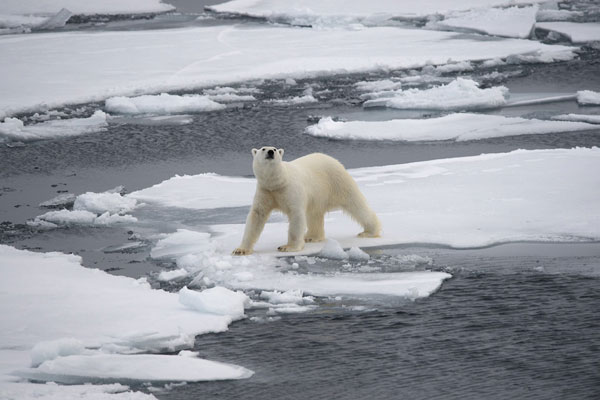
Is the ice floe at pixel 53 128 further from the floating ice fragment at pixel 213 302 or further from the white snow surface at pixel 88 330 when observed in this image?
A: the floating ice fragment at pixel 213 302

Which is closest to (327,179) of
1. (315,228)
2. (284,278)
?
(315,228)

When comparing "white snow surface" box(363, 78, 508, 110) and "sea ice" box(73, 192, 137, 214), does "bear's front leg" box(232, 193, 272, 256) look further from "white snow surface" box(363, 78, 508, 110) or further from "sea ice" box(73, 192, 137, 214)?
"white snow surface" box(363, 78, 508, 110)

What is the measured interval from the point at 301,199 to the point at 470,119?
654cm

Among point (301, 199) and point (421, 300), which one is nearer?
point (421, 300)

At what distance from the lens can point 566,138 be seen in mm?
11789

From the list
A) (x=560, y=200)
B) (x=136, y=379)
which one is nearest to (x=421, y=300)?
(x=136, y=379)

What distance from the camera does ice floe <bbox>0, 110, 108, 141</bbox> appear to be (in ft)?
41.6

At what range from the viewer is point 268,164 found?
6.77 m

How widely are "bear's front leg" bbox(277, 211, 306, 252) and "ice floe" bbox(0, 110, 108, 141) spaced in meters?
6.75

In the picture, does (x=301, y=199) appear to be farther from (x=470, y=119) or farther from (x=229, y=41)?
(x=229, y=41)

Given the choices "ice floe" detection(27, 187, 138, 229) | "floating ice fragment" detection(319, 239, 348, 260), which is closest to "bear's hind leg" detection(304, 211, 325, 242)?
"floating ice fragment" detection(319, 239, 348, 260)

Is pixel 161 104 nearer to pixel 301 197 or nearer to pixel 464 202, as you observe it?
pixel 464 202

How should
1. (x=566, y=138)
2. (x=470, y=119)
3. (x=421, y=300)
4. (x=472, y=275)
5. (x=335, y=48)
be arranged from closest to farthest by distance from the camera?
(x=421, y=300) → (x=472, y=275) → (x=566, y=138) → (x=470, y=119) → (x=335, y=48)

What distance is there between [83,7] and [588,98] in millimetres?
17880
